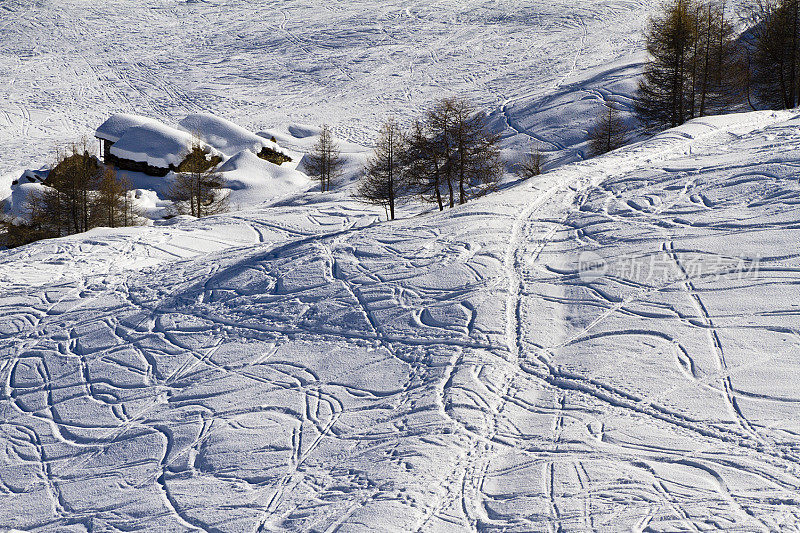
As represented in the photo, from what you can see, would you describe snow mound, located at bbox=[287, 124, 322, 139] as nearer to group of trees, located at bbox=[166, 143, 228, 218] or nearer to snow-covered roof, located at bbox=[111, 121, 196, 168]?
snow-covered roof, located at bbox=[111, 121, 196, 168]

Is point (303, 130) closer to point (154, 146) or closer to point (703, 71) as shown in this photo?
point (154, 146)

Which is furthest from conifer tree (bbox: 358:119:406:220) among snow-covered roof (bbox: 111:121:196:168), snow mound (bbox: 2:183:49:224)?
snow-covered roof (bbox: 111:121:196:168)

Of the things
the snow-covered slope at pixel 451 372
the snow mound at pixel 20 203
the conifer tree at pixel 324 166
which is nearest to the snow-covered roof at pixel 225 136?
the conifer tree at pixel 324 166

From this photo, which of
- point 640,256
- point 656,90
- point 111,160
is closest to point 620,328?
point 640,256

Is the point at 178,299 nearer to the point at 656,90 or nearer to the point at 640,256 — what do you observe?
the point at 640,256

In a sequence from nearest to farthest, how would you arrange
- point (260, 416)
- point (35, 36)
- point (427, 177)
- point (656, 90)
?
point (260, 416) → point (427, 177) → point (656, 90) → point (35, 36)

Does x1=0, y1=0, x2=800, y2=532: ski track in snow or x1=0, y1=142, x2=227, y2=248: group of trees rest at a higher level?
x1=0, y1=142, x2=227, y2=248: group of trees
